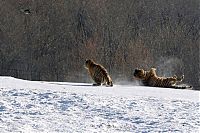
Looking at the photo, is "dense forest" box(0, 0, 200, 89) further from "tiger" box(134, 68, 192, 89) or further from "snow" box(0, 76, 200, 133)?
"snow" box(0, 76, 200, 133)

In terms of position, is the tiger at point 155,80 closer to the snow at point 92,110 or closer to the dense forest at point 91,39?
the snow at point 92,110

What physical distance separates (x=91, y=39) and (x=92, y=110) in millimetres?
35464

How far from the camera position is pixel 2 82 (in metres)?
9.98

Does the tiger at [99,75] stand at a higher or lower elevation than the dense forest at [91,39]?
lower

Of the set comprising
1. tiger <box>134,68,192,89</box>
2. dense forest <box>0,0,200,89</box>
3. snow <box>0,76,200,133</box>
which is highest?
dense forest <box>0,0,200,89</box>

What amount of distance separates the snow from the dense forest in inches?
1136

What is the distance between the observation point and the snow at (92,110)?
6.74m

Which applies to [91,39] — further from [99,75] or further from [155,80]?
[99,75]

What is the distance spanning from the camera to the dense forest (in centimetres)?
4069

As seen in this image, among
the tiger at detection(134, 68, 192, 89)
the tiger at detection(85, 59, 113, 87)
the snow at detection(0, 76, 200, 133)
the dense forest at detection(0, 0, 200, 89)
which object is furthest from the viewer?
the dense forest at detection(0, 0, 200, 89)

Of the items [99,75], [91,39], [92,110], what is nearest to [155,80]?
[99,75]

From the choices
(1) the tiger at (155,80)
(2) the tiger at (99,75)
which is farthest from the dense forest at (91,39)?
(2) the tiger at (99,75)

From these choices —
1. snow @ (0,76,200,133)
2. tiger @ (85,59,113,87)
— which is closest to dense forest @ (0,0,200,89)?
tiger @ (85,59,113,87)

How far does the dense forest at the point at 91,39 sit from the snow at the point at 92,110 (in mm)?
28853
